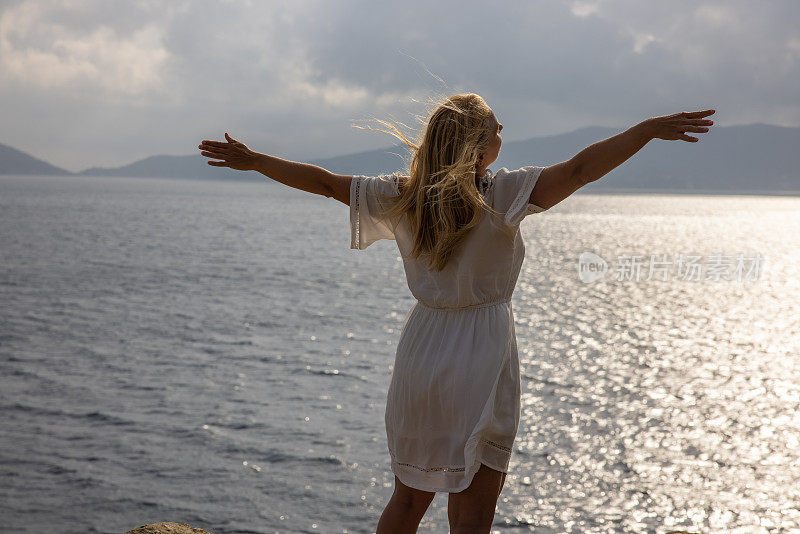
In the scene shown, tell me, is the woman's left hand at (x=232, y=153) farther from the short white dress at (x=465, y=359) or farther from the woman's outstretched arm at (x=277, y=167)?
the short white dress at (x=465, y=359)

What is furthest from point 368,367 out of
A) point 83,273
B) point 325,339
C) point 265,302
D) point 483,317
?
point 83,273

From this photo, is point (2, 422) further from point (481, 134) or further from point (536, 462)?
point (481, 134)

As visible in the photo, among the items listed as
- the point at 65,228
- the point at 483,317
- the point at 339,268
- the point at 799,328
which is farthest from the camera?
the point at 65,228

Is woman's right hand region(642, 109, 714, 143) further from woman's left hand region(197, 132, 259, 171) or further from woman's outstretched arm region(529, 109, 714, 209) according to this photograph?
woman's left hand region(197, 132, 259, 171)

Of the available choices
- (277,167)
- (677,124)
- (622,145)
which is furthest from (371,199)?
(677,124)

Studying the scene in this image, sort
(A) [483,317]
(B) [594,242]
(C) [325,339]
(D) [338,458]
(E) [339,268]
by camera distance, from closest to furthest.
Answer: (A) [483,317], (D) [338,458], (C) [325,339], (E) [339,268], (B) [594,242]

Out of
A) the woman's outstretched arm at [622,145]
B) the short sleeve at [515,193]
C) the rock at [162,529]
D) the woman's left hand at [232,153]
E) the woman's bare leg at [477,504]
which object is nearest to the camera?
the woman's outstretched arm at [622,145]

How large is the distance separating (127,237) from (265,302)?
107 ft

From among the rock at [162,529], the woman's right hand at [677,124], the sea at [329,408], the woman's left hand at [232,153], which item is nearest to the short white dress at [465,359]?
the woman's right hand at [677,124]

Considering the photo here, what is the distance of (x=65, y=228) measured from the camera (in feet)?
208

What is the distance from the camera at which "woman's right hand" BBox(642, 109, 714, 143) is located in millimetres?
2383

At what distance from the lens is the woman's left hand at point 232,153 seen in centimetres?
298

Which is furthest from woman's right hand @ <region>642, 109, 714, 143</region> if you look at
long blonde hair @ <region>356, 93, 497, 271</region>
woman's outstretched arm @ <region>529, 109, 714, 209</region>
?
long blonde hair @ <region>356, 93, 497, 271</region>

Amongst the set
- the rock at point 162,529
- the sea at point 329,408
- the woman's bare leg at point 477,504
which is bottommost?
the sea at point 329,408
